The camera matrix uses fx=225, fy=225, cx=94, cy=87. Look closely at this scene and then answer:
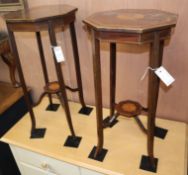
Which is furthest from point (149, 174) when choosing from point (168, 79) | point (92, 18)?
point (92, 18)

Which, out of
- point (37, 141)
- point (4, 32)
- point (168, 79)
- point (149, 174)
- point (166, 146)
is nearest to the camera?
point (168, 79)

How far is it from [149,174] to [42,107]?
2.65ft

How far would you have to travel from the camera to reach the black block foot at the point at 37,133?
1228mm

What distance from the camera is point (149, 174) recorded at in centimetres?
97

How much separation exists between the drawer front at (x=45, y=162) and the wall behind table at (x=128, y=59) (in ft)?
1.52

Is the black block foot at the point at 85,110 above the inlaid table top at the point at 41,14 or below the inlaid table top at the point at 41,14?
below

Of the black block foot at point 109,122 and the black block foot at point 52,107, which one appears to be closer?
the black block foot at point 109,122

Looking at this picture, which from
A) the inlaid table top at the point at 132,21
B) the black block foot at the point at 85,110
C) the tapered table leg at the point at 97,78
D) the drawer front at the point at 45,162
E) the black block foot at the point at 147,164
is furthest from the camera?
the black block foot at the point at 85,110

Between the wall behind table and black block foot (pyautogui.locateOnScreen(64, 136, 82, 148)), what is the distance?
1.08ft

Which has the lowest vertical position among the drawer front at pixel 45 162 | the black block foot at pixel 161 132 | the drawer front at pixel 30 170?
the drawer front at pixel 30 170

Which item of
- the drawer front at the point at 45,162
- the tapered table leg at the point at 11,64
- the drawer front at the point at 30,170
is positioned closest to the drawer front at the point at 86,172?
the drawer front at the point at 45,162

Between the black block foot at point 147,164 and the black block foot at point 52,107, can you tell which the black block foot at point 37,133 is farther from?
the black block foot at point 147,164

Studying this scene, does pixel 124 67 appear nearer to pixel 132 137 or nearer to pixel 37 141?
pixel 132 137

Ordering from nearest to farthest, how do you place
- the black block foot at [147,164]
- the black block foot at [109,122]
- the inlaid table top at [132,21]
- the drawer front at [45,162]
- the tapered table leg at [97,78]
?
the inlaid table top at [132,21] < the tapered table leg at [97,78] < the black block foot at [147,164] < the drawer front at [45,162] < the black block foot at [109,122]
